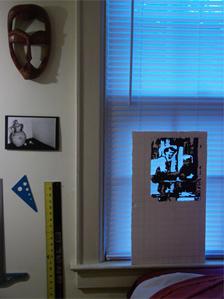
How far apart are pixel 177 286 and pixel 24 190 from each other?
90cm

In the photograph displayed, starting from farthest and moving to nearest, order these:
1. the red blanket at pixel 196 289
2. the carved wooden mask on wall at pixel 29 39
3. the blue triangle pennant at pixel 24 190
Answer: the blue triangle pennant at pixel 24 190
the carved wooden mask on wall at pixel 29 39
the red blanket at pixel 196 289

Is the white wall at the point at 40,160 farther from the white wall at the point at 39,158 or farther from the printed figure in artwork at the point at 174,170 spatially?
the printed figure in artwork at the point at 174,170

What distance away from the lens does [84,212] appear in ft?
5.44

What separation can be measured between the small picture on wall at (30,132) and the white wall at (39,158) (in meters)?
0.03

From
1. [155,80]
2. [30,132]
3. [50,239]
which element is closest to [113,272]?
[50,239]

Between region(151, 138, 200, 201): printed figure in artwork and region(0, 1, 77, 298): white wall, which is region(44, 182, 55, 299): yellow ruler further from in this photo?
region(151, 138, 200, 201): printed figure in artwork

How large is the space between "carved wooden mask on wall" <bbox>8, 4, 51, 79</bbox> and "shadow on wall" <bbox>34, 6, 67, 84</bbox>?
30 mm

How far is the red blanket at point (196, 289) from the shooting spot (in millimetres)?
1321

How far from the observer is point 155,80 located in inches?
66.6

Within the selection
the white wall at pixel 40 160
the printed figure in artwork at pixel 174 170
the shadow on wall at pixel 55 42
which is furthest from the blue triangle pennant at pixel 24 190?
the printed figure in artwork at pixel 174 170

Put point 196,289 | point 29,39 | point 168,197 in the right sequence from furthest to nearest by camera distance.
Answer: point 168,197, point 29,39, point 196,289

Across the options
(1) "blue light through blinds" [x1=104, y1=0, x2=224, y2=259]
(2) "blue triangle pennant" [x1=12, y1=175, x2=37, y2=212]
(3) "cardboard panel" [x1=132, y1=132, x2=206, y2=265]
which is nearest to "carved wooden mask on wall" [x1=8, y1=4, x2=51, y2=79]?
(1) "blue light through blinds" [x1=104, y1=0, x2=224, y2=259]

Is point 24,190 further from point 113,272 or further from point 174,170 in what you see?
point 174,170

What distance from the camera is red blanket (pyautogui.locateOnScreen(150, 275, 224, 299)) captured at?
4.33 ft
